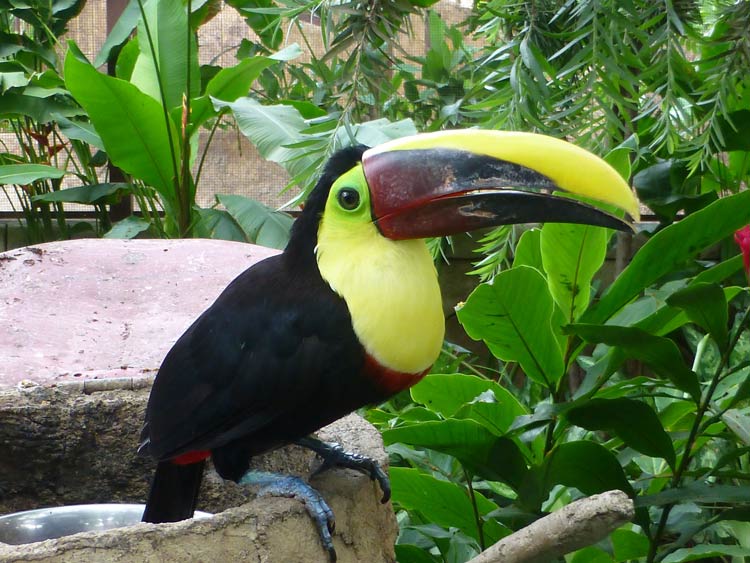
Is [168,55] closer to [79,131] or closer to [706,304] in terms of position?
[79,131]

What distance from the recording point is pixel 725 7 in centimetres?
165

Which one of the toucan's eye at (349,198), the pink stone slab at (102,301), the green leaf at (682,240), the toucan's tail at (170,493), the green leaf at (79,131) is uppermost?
the toucan's eye at (349,198)

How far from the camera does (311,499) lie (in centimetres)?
124

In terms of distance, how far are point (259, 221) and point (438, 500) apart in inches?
56.7

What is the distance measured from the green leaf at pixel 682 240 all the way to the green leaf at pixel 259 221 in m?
1.39

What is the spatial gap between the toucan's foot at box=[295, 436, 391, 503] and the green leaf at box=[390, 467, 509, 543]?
321 mm

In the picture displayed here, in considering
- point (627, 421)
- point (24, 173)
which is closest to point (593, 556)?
point (627, 421)

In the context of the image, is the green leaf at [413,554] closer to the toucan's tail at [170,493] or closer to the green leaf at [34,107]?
the toucan's tail at [170,493]

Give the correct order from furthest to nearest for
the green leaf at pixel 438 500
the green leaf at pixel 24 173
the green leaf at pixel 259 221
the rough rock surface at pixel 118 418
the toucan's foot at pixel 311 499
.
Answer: the green leaf at pixel 24 173 < the green leaf at pixel 259 221 < the green leaf at pixel 438 500 < the toucan's foot at pixel 311 499 < the rough rock surface at pixel 118 418

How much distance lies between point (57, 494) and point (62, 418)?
19 centimetres

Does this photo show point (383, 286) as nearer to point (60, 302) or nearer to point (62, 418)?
point (62, 418)

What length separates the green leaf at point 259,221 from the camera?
2905 millimetres

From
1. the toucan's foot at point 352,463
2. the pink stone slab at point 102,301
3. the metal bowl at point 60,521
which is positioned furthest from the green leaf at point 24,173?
the toucan's foot at point 352,463

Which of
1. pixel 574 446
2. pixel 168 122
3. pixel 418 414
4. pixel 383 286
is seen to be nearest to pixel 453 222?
pixel 383 286
